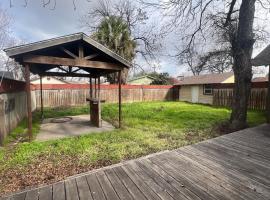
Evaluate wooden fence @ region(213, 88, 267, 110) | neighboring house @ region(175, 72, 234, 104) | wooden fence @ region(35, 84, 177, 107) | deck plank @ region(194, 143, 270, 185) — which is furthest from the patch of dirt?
neighboring house @ region(175, 72, 234, 104)

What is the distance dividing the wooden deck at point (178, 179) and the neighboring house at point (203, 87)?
13.7m

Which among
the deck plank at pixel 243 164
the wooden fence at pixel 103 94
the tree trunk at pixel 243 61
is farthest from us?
the wooden fence at pixel 103 94

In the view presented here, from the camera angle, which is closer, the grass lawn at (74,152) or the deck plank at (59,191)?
the deck plank at (59,191)

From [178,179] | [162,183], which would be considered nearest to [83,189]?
[162,183]

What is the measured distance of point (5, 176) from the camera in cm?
357

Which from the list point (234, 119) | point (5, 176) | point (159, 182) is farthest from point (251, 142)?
point (5, 176)

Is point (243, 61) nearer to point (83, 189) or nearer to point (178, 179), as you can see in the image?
point (178, 179)

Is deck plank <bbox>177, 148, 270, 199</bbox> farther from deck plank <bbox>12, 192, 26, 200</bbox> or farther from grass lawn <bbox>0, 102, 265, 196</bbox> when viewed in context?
deck plank <bbox>12, 192, 26, 200</bbox>

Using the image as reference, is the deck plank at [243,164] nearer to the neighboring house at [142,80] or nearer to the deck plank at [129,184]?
the deck plank at [129,184]

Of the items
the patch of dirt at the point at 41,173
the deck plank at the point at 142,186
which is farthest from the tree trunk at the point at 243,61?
the patch of dirt at the point at 41,173

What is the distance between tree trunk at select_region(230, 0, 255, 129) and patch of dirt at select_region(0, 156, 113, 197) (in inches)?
223

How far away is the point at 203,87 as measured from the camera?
18812mm

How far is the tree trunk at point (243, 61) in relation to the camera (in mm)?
6961

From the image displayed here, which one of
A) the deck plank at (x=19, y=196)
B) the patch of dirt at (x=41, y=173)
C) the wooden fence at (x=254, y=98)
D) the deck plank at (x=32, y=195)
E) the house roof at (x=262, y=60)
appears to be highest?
the house roof at (x=262, y=60)
